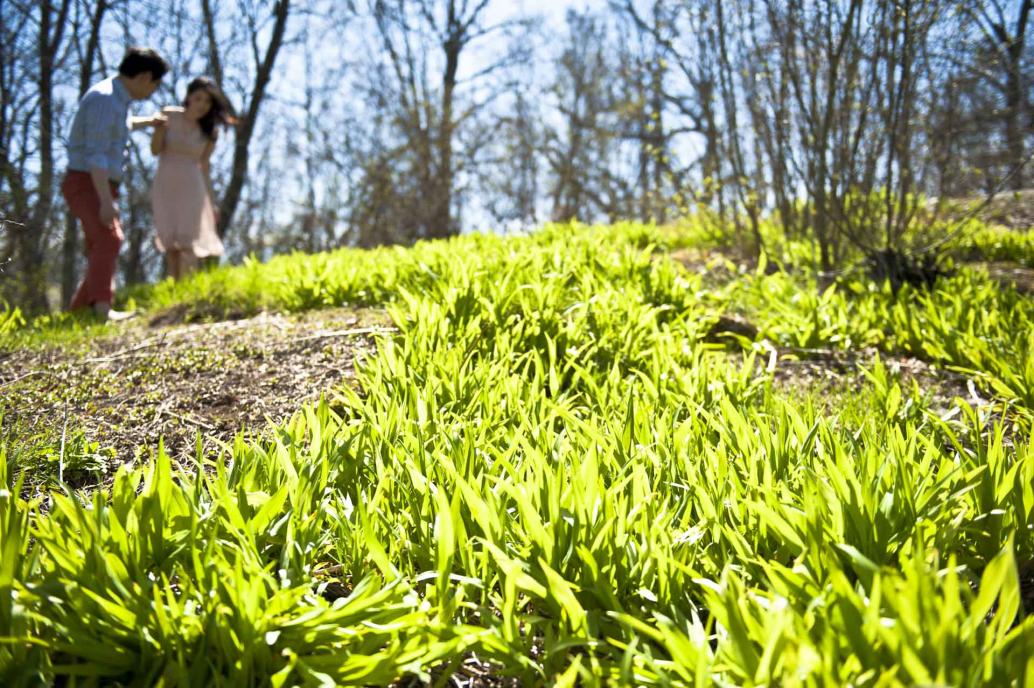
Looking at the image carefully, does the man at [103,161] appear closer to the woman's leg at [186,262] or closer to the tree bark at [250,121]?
the woman's leg at [186,262]

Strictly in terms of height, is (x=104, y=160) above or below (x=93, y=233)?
above

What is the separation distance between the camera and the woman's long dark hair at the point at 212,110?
5277mm

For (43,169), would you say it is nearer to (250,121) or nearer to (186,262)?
(250,121)

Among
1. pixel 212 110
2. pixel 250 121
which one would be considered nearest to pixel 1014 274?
pixel 212 110

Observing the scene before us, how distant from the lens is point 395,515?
167 centimetres

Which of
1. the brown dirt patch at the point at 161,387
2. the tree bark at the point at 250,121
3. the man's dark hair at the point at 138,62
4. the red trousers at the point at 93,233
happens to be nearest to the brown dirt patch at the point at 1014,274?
the brown dirt patch at the point at 161,387

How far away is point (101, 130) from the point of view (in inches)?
163

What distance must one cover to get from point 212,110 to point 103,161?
1501 mm

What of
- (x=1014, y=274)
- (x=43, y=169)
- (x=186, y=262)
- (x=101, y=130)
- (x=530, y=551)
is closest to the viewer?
(x=530, y=551)

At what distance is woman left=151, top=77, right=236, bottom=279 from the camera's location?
17.7 feet

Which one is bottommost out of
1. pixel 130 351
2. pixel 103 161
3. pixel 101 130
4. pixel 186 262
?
pixel 130 351

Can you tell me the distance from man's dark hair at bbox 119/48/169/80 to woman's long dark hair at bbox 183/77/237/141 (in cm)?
91

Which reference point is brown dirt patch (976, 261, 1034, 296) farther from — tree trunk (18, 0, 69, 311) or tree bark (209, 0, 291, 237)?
tree trunk (18, 0, 69, 311)

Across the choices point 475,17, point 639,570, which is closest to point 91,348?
point 639,570
